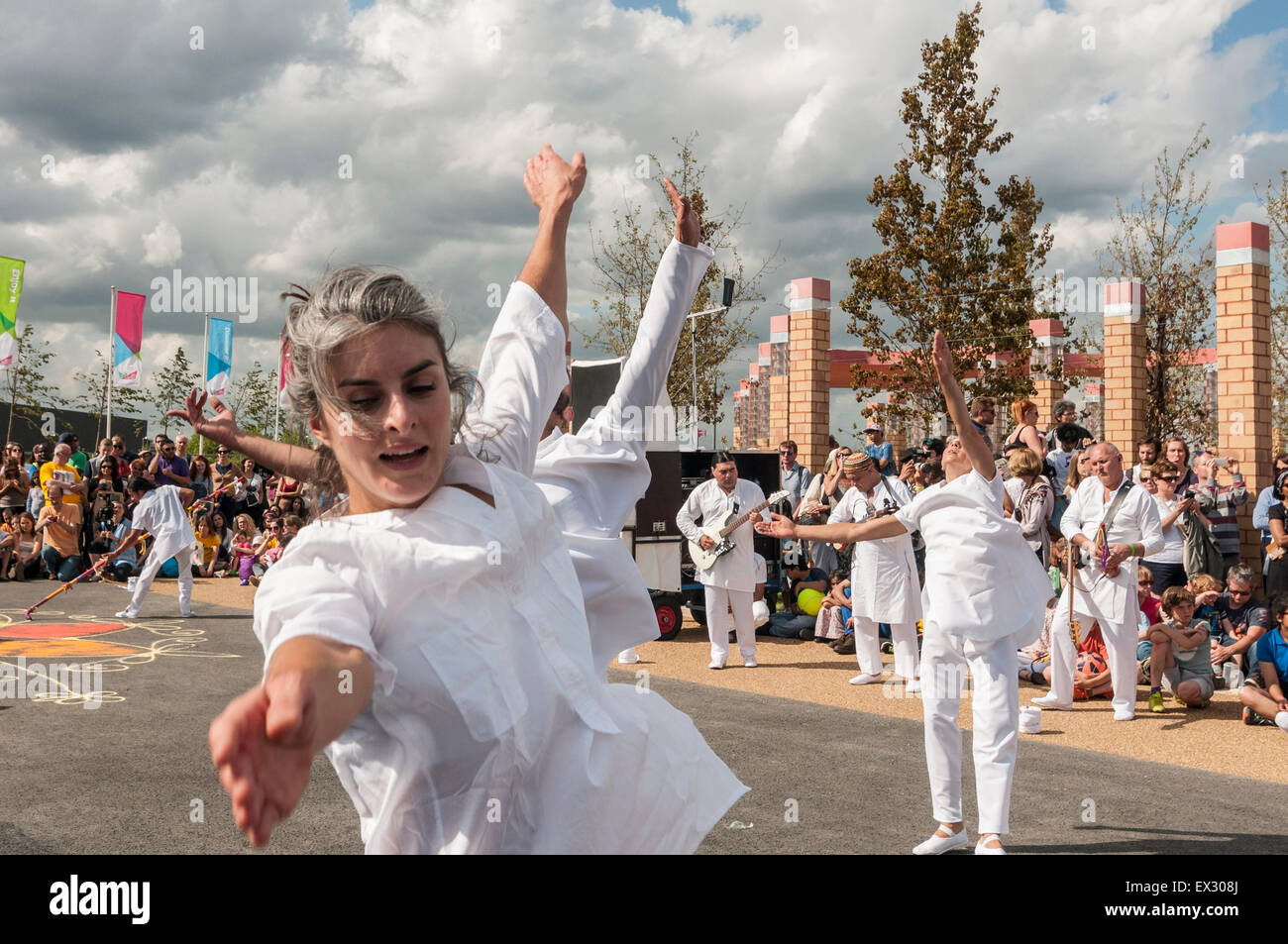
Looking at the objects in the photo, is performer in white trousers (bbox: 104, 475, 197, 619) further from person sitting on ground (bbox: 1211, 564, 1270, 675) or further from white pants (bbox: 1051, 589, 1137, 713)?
person sitting on ground (bbox: 1211, 564, 1270, 675)

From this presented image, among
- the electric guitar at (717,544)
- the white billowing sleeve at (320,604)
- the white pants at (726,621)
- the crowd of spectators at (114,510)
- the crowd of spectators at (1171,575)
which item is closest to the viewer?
the white billowing sleeve at (320,604)

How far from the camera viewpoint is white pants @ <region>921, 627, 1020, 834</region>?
5398mm

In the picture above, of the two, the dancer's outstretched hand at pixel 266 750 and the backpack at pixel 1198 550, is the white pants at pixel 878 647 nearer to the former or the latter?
the backpack at pixel 1198 550

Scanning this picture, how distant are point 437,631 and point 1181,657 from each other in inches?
388

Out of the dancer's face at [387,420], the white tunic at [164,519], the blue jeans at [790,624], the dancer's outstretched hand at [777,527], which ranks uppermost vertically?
the dancer's face at [387,420]

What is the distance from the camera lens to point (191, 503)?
1992 centimetres

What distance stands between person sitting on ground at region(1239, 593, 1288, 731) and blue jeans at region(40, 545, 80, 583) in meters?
18.0

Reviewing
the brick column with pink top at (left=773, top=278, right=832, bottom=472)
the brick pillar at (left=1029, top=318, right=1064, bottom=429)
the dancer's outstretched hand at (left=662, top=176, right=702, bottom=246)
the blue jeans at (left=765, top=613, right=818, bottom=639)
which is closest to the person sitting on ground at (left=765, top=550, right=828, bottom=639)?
the blue jeans at (left=765, top=613, right=818, bottom=639)

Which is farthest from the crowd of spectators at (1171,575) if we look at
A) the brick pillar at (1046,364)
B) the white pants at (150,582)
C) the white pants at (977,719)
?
the white pants at (150,582)

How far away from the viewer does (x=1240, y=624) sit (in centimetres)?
1027

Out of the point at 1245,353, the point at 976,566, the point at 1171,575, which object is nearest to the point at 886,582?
the point at 1171,575

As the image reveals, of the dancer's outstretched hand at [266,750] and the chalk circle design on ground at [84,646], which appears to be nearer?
the dancer's outstretched hand at [266,750]

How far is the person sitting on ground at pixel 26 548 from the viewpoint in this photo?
18.8 m

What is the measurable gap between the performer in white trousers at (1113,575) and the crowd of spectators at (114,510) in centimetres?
1240
